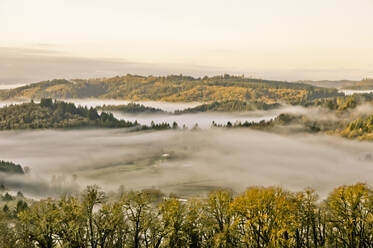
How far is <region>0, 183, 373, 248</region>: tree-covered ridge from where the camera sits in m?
64.3

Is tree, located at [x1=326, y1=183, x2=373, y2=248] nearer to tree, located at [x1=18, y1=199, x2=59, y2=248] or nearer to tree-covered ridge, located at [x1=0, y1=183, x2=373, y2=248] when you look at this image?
tree-covered ridge, located at [x1=0, y1=183, x2=373, y2=248]

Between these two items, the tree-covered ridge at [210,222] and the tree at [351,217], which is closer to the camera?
the tree-covered ridge at [210,222]

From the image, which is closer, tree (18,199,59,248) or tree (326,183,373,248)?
tree (18,199,59,248)

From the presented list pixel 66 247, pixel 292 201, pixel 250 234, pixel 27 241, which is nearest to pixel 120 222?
pixel 66 247

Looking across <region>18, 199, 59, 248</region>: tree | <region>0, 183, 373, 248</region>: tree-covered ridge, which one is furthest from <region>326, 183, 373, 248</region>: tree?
<region>18, 199, 59, 248</region>: tree

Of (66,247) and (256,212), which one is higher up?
(256,212)

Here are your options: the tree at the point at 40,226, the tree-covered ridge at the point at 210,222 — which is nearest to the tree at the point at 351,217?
the tree-covered ridge at the point at 210,222

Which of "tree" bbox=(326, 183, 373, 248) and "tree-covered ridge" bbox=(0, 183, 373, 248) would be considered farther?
"tree" bbox=(326, 183, 373, 248)

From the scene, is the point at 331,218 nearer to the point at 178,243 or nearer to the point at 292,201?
the point at 292,201

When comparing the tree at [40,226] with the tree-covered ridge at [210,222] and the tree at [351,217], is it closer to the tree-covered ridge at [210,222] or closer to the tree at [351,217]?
the tree-covered ridge at [210,222]

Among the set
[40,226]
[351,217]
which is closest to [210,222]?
[351,217]

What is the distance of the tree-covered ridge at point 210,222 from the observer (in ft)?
211

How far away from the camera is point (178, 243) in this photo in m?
67.4

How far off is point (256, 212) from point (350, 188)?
798 inches
